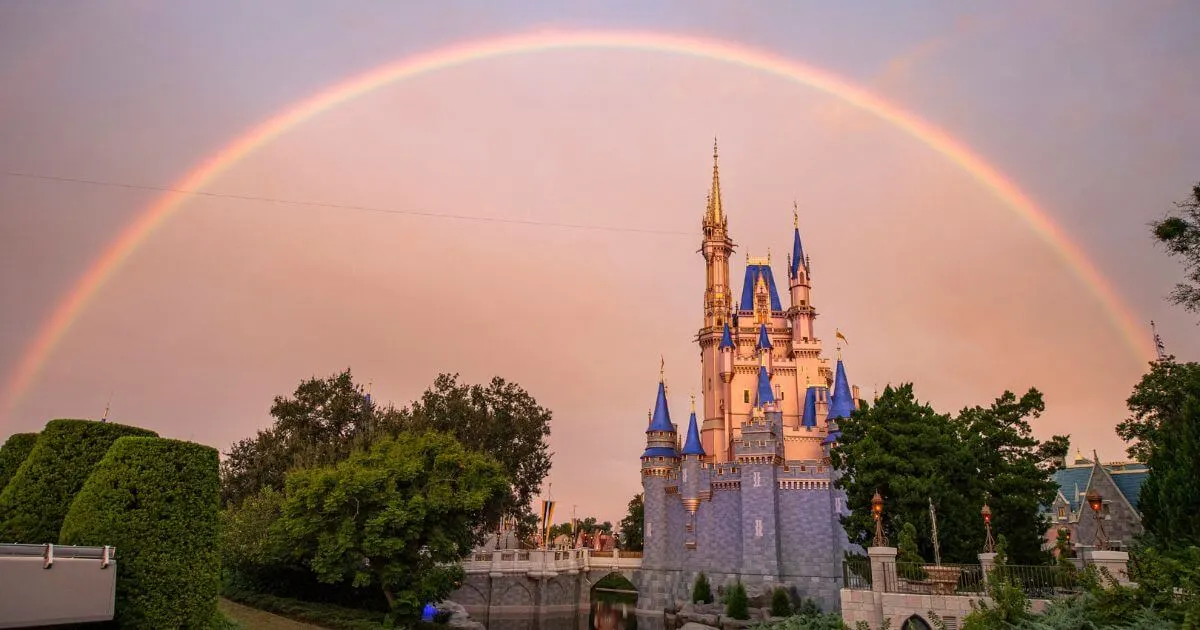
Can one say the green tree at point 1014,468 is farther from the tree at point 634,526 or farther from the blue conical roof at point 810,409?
the tree at point 634,526

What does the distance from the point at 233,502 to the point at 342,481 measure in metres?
22.9

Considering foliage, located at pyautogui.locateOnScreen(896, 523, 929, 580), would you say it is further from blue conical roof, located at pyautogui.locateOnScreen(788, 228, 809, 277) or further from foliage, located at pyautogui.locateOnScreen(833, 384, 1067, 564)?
blue conical roof, located at pyautogui.locateOnScreen(788, 228, 809, 277)

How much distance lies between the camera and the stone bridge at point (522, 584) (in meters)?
57.3

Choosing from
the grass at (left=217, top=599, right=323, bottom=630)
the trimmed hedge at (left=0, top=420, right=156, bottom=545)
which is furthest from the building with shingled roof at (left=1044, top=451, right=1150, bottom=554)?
the trimmed hedge at (left=0, top=420, right=156, bottom=545)

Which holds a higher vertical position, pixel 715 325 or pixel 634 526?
pixel 715 325

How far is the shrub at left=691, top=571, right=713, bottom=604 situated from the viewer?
60719 millimetres

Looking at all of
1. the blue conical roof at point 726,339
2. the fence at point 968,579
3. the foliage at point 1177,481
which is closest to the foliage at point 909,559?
the fence at point 968,579

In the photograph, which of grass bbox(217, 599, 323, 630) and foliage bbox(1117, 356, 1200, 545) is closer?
foliage bbox(1117, 356, 1200, 545)

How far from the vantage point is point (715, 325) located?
76938 mm

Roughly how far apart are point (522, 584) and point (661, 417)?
1976cm

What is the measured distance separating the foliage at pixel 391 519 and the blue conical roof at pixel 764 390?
34744 millimetres

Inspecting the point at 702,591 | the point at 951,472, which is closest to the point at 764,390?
the point at 702,591

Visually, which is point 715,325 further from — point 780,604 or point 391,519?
point 391,519

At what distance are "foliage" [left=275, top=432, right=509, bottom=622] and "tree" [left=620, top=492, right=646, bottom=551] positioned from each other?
57.9 m
